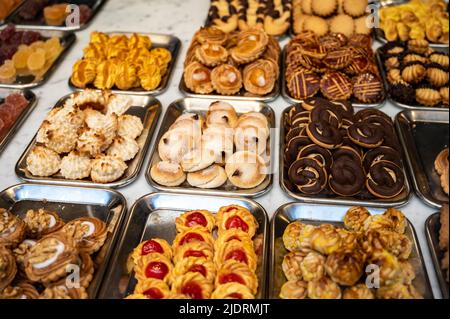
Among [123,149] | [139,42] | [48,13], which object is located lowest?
[123,149]

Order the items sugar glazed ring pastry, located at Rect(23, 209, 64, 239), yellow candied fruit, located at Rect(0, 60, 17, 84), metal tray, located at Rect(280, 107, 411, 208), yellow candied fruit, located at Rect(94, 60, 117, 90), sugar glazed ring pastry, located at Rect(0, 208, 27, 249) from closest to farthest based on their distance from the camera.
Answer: sugar glazed ring pastry, located at Rect(0, 208, 27, 249)
sugar glazed ring pastry, located at Rect(23, 209, 64, 239)
metal tray, located at Rect(280, 107, 411, 208)
yellow candied fruit, located at Rect(94, 60, 117, 90)
yellow candied fruit, located at Rect(0, 60, 17, 84)

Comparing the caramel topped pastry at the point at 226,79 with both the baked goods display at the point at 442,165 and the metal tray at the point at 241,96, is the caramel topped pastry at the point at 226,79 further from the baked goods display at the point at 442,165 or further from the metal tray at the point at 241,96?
the baked goods display at the point at 442,165

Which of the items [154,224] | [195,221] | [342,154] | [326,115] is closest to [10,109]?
[154,224]

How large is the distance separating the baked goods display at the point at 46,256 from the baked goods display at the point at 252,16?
85.2 inches

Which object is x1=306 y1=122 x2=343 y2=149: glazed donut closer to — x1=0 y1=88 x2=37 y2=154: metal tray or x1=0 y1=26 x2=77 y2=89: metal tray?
x1=0 y1=88 x2=37 y2=154: metal tray

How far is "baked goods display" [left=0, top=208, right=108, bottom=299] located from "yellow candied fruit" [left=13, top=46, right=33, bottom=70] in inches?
65.9

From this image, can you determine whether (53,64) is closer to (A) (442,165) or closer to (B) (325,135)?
(B) (325,135)

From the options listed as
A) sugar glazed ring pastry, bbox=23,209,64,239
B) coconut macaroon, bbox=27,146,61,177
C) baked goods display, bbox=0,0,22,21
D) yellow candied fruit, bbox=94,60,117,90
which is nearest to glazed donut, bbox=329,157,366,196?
sugar glazed ring pastry, bbox=23,209,64,239

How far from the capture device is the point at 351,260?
1.81 metres

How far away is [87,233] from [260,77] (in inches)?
62.8

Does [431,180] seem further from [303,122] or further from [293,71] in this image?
[293,71]

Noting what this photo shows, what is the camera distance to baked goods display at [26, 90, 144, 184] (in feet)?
8.29
